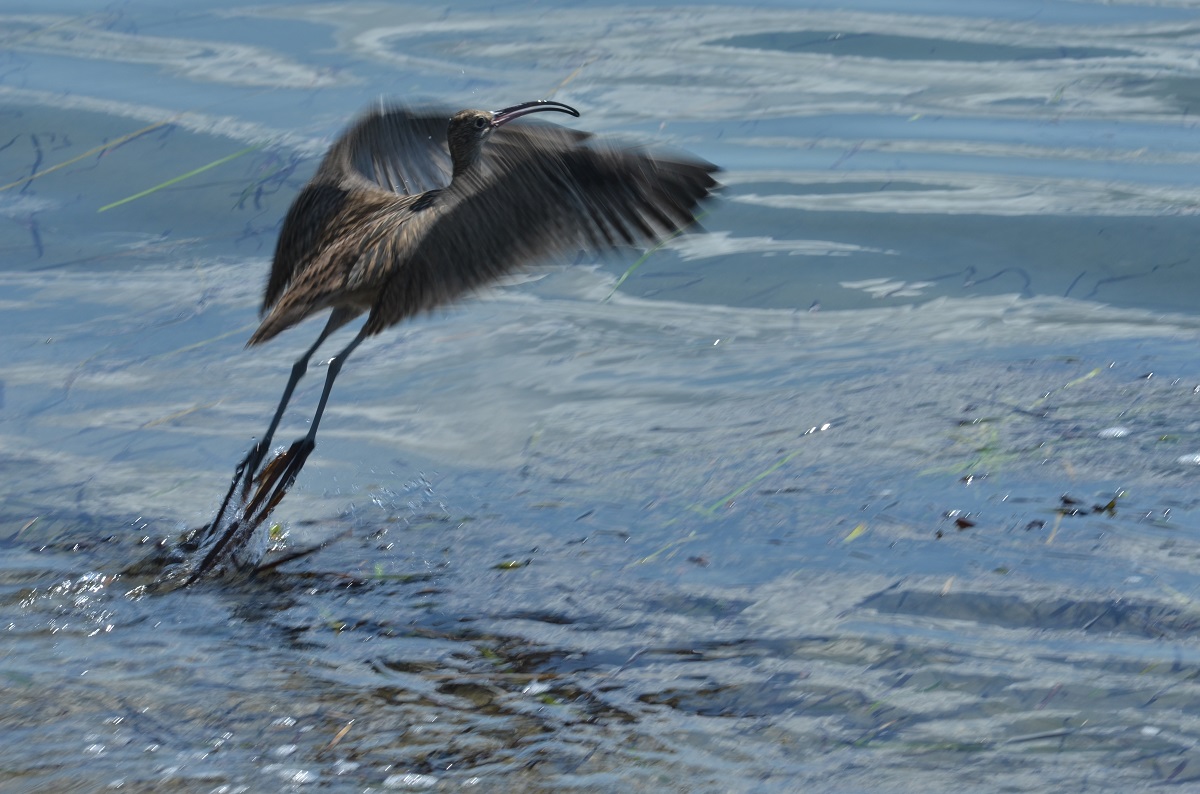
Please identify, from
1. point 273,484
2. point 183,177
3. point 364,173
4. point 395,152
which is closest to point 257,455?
point 273,484

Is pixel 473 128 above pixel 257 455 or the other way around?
above

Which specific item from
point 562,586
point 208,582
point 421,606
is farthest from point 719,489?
point 208,582

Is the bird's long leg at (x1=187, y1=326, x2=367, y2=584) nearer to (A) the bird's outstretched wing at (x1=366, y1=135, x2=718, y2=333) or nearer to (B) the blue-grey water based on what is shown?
(B) the blue-grey water

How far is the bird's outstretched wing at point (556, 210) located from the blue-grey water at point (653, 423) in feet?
Result: 2.17

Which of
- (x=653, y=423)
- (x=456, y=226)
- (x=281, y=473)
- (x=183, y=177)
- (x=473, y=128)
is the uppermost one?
(x=473, y=128)

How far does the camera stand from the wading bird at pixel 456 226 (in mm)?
4051

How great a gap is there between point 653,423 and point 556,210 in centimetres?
149

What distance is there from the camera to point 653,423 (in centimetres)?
544

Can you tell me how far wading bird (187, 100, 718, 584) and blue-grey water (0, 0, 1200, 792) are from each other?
534 mm

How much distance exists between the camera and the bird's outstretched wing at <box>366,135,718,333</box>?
404 centimetres

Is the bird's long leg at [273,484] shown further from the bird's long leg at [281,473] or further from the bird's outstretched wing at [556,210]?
the bird's outstretched wing at [556,210]

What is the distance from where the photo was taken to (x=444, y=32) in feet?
29.4

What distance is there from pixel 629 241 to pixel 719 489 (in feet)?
3.54

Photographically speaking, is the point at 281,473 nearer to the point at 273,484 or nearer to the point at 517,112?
the point at 273,484
